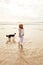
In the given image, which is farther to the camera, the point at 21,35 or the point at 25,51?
the point at 21,35

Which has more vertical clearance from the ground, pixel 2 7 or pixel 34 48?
pixel 2 7

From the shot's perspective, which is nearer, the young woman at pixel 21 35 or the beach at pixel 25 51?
the beach at pixel 25 51

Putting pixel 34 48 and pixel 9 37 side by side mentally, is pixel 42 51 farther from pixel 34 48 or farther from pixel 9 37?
pixel 9 37

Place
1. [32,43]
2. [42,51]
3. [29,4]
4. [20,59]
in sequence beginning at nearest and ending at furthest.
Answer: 1. [20,59]
2. [42,51]
3. [32,43]
4. [29,4]

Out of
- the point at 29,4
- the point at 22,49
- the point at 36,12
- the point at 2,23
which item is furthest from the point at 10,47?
the point at 29,4

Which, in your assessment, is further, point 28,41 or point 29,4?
point 29,4

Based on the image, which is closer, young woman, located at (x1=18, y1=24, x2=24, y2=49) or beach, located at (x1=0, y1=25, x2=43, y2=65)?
beach, located at (x1=0, y1=25, x2=43, y2=65)

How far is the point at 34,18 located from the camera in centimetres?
980

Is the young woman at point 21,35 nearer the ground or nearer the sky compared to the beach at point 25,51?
nearer the sky

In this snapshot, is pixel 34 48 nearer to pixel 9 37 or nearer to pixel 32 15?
pixel 9 37

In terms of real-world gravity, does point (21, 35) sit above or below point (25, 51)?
above

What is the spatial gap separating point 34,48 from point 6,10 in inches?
217

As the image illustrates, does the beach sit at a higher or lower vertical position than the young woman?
lower

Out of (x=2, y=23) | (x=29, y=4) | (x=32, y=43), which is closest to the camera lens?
(x=32, y=43)
